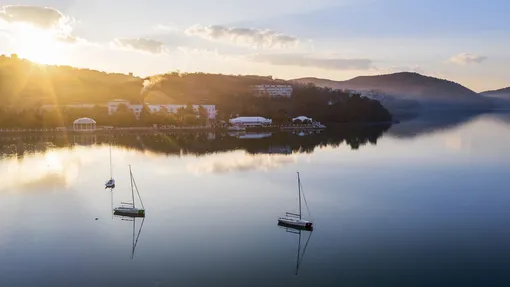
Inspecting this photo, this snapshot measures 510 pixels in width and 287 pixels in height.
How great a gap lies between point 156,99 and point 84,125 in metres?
→ 24.6

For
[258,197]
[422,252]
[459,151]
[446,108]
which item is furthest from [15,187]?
[446,108]

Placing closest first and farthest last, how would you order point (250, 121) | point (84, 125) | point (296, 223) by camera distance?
point (296, 223) < point (84, 125) < point (250, 121)

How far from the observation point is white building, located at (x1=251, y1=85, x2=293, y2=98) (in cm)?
8294

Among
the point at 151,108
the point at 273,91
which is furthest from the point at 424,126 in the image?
the point at 151,108

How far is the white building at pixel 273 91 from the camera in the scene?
82.9 meters

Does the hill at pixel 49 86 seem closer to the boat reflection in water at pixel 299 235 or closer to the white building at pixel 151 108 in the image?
the white building at pixel 151 108

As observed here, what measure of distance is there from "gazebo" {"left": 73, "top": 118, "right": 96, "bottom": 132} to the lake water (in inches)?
775

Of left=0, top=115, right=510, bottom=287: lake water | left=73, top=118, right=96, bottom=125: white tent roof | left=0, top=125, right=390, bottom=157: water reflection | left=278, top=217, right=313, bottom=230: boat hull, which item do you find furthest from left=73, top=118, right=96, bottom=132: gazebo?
left=278, top=217, right=313, bottom=230: boat hull

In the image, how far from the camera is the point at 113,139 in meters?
39.9

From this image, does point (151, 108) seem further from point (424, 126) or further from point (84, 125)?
point (424, 126)

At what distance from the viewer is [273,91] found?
8625 centimetres

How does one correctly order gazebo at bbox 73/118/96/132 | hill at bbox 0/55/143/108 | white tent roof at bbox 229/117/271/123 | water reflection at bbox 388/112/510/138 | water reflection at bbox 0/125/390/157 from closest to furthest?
water reflection at bbox 0/125/390/157 → gazebo at bbox 73/118/96/132 → water reflection at bbox 388/112/510/138 → white tent roof at bbox 229/117/271/123 → hill at bbox 0/55/143/108

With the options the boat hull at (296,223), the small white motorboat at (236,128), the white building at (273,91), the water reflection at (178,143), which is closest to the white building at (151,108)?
the small white motorboat at (236,128)

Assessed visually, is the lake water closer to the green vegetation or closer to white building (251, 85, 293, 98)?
the green vegetation
